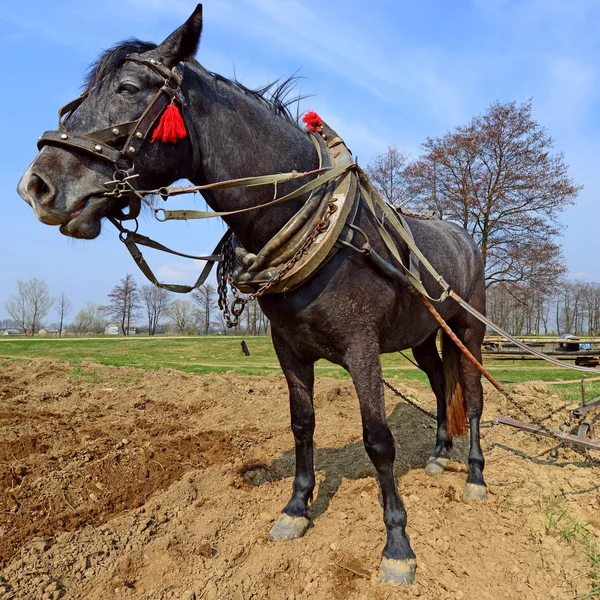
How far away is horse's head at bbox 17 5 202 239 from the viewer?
2.30m

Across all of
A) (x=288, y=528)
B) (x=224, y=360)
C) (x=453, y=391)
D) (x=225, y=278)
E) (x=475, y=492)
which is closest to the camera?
(x=225, y=278)

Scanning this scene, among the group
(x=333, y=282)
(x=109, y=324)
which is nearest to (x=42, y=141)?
(x=333, y=282)

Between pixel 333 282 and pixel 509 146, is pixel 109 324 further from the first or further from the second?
pixel 333 282

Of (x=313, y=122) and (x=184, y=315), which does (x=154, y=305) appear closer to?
(x=184, y=315)

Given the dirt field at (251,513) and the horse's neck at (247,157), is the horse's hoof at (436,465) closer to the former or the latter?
the dirt field at (251,513)

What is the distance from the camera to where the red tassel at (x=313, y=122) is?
321cm

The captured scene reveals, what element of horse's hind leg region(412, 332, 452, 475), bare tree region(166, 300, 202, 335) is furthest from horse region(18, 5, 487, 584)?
bare tree region(166, 300, 202, 335)

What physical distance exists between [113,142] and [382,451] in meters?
2.41

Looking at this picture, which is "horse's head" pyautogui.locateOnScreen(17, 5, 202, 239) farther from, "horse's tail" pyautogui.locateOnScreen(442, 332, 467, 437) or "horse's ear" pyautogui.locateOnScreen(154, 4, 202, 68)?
"horse's tail" pyautogui.locateOnScreen(442, 332, 467, 437)

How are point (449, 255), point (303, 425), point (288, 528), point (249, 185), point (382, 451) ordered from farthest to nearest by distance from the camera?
1. point (449, 255)
2. point (303, 425)
3. point (288, 528)
4. point (382, 451)
5. point (249, 185)

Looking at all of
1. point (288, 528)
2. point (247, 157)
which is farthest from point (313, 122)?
point (288, 528)

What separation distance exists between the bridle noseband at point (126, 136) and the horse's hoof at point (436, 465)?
3.60 meters

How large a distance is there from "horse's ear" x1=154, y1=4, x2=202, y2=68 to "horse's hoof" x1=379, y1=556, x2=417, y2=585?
3.17m

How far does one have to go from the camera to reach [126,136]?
244 cm
